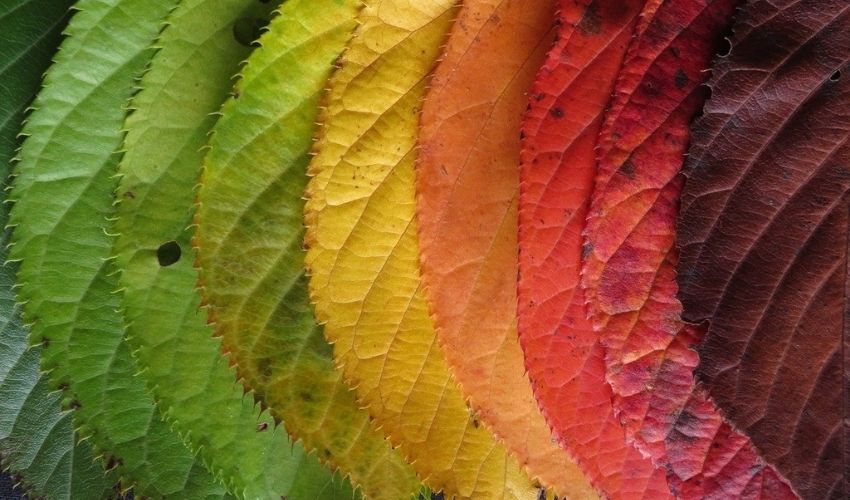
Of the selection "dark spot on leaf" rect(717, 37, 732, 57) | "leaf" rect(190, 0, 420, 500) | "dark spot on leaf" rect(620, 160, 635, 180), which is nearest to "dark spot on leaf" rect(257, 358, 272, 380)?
"leaf" rect(190, 0, 420, 500)

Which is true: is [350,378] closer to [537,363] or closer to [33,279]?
[537,363]

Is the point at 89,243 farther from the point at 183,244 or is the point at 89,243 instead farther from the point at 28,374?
the point at 28,374

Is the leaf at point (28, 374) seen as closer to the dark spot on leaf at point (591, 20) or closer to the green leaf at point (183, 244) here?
the green leaf at point (183, 244)

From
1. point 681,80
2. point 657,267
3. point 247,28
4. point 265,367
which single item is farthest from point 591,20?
point 265,367

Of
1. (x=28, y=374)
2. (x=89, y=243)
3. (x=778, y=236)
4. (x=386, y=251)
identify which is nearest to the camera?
(x=778, y=236)

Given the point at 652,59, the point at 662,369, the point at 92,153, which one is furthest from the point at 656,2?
the point at 92,153
